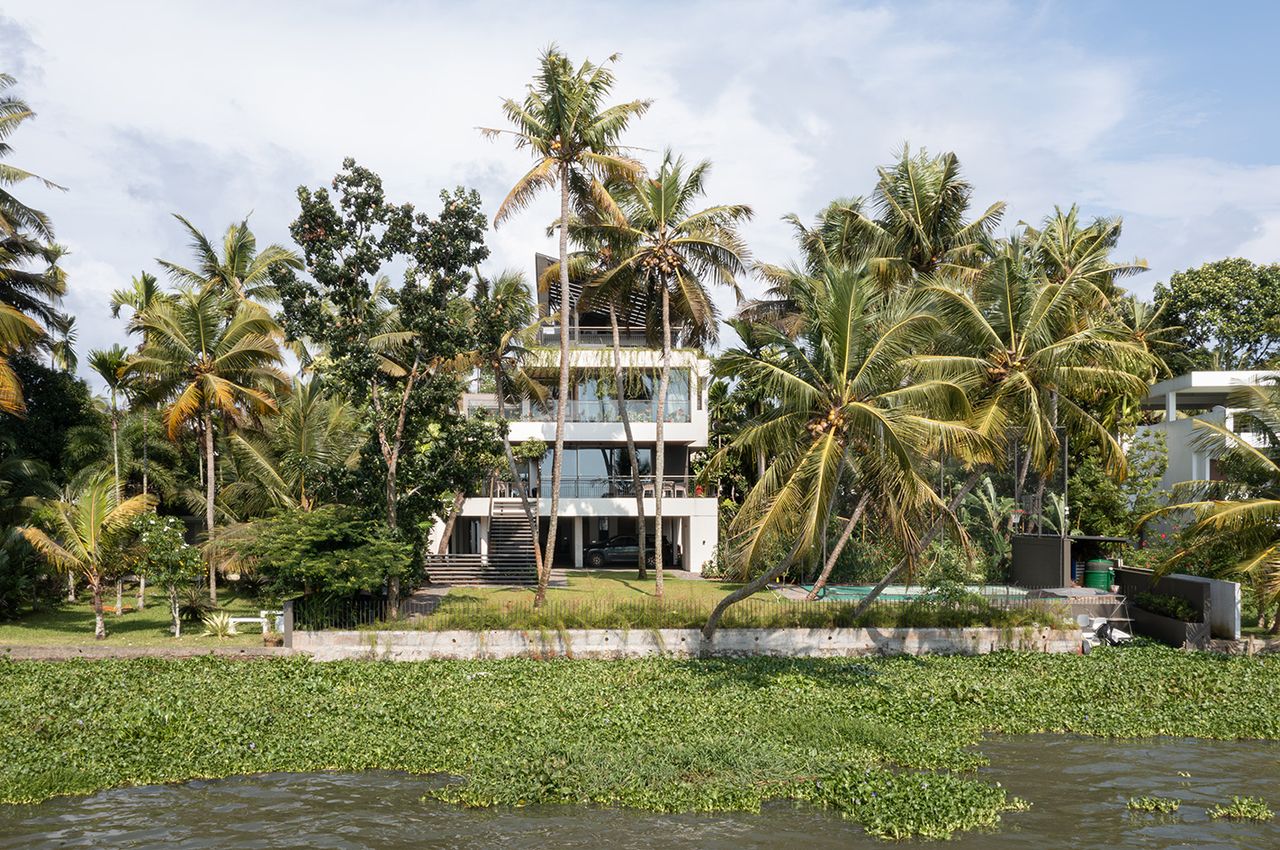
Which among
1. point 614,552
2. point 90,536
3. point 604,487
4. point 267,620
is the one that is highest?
point 604,487

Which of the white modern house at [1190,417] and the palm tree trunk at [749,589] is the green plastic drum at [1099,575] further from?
the palm tree trunk at [749,589]

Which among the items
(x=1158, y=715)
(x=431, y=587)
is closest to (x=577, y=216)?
(x=431, y=587)

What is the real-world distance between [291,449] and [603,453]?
12.8m

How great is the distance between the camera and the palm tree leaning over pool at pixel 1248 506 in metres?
21.5

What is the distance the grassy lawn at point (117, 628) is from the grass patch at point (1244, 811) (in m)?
19.3

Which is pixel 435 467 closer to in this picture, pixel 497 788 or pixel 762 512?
pixel 762 512

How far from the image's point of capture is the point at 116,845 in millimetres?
11859

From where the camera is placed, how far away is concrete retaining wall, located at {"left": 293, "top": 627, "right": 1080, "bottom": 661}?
69.4ft

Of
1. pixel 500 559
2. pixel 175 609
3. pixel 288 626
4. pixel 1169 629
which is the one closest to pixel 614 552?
pixel 500 559

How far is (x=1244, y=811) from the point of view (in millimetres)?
12984

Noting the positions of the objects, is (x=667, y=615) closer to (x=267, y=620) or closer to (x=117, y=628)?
(x=267, y=620)

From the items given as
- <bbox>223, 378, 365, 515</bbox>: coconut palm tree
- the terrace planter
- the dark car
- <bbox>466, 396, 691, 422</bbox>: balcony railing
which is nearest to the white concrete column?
the dark car

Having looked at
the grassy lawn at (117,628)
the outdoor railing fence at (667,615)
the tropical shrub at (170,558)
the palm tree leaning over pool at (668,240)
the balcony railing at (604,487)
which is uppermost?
the palm tree leaning over pool at (668,240)

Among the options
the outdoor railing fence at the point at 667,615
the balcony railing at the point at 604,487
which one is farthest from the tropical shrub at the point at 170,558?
the balcony railing at the point at 604,487
